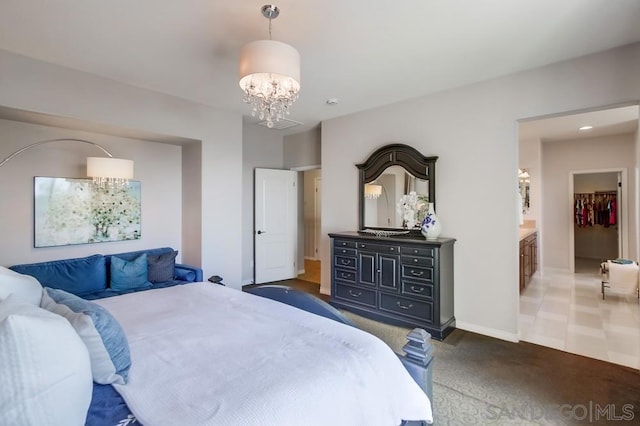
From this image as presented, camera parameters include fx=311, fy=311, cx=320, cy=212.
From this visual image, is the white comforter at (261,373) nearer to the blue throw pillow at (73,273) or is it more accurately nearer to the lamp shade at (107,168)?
the blue throw pillow at (73,273)

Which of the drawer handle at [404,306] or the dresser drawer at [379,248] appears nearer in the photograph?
the drawer handle at [404,306]

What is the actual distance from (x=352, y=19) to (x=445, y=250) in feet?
7.98

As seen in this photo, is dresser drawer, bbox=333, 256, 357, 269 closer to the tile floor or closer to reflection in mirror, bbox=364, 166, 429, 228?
reflection in mirror, bbox=364, 166, 429, 228

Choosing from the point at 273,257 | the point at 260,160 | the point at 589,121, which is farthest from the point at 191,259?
the point at 589,121

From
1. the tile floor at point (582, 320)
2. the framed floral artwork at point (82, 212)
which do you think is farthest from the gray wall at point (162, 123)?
the tile floor at point (582, 320)

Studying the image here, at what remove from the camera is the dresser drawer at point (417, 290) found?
10.8 ft

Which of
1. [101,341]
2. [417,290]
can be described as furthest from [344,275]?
[101,341]

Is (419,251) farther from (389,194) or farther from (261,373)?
(261,373)

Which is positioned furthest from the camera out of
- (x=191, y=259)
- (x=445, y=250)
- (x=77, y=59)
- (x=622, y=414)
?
(x=191, y=259)

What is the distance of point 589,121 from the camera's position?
476 centimetres

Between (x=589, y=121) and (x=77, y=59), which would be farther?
(x=589, y=121)

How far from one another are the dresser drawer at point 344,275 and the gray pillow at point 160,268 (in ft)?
6.68

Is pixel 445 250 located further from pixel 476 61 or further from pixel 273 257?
pixel 273 257

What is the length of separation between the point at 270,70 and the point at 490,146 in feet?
8.30
